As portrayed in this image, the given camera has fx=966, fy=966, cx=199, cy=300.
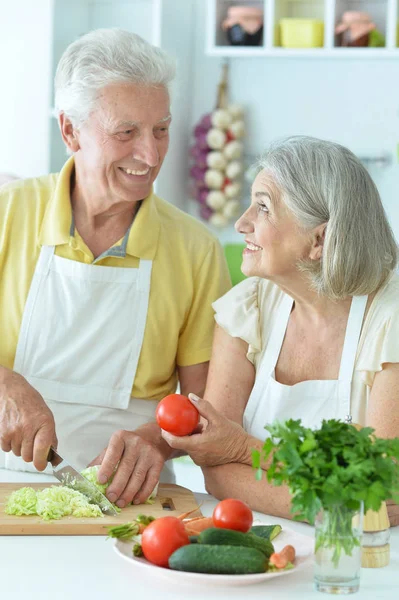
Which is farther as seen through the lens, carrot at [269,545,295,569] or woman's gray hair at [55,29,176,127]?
woman's gray hair at [55,29,176,127]

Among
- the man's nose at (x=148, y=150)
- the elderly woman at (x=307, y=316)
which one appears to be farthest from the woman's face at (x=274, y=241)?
the man's nose at (x=148, y=150)

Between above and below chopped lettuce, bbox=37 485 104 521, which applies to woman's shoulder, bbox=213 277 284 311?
above

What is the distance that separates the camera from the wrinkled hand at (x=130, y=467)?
69.5 inches

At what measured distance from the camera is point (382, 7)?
12.3 feet

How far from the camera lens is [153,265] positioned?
2.19 meters

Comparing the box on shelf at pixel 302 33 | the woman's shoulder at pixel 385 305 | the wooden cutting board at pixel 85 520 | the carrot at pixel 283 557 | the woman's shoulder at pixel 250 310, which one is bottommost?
the wooden cutting board at pixel 85 520

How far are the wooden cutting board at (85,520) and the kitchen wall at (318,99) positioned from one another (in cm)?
239

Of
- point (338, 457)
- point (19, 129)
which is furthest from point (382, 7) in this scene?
point (338, 457)

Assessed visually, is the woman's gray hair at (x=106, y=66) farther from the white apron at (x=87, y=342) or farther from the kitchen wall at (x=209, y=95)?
the kitchen wall at (x=209, y=95)

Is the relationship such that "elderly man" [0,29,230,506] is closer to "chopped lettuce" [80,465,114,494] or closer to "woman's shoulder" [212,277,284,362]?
"woman's shoulder" [212,277,284,362]

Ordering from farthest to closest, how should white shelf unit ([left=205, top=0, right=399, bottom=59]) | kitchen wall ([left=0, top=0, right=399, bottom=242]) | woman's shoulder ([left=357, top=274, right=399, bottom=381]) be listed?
kitchen wall ([left=0, top=0, right=399, bottom=242]) < white shelf unit ([left=205, top=0, right=399, bottom=59]) < woman's shoulder ([left=357, top=274, right=399, bottom=381])

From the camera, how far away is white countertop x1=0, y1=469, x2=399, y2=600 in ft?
4.37

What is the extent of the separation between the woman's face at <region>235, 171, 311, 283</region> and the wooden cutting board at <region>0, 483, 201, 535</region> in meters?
0.48

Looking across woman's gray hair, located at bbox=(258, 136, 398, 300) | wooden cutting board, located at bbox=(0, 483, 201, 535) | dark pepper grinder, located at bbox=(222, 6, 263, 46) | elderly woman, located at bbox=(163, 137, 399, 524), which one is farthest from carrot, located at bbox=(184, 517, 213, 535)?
dark pepper grinder, located at bbox=(222, 6, 263, 46)
